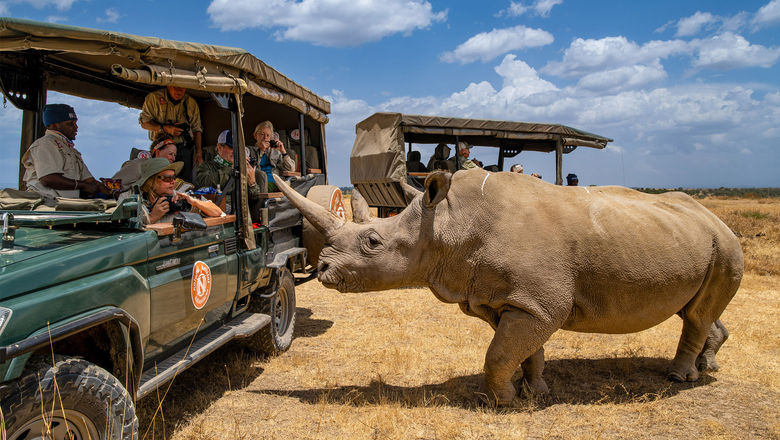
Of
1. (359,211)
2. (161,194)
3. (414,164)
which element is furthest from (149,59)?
(414,164)

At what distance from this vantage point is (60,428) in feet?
9.21

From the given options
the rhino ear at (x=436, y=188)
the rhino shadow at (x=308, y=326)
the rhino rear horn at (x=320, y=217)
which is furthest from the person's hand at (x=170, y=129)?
the rhino ear at (x=436, y=188)

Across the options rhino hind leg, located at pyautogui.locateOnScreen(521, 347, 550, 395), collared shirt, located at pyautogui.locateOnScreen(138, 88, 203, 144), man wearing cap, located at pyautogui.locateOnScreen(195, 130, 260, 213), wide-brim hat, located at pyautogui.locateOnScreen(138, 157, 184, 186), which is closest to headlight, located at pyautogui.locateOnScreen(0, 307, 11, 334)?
wide-brim hat, located at pyautogui.locateOnScreen(138, 157, 184, 186)

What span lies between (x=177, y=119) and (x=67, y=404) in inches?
178

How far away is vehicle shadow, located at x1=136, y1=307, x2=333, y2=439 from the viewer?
429 cm

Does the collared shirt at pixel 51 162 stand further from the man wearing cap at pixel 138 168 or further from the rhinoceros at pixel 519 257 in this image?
the rhinoceros at pixel 519 257

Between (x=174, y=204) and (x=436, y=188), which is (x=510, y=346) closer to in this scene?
(x=436, y=188)

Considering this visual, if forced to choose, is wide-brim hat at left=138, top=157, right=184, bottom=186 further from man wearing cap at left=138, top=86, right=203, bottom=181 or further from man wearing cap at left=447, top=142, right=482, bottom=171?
man wearing cap at left=447, top=142, right=482, bottom=171

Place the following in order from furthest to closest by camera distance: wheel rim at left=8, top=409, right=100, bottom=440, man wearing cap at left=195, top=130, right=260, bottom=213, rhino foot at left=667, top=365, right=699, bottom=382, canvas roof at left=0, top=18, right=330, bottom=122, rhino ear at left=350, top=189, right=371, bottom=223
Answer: man wearing cap at left=195, top=130, right=260, bottom=213 < rhino foot at left=667, top=365, right=699, bottom=382 < rhino ear at left=350, top=189, right=371, bottom=223 < canvas roof at left=0, top=18, right=330, bottom=122 < wheel rim at left=8, top=409, right=100, bottom=440

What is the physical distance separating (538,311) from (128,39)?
375 cm

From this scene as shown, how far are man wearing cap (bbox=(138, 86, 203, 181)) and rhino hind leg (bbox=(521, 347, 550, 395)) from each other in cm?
433

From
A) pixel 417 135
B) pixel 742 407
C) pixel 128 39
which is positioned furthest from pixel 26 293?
pixel 417 135

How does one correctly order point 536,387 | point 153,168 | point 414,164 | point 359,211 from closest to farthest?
point 153,168 → point 359,211 → point 536,387 → point 414,164

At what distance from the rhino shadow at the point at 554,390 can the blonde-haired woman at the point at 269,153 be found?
9.08 feet
